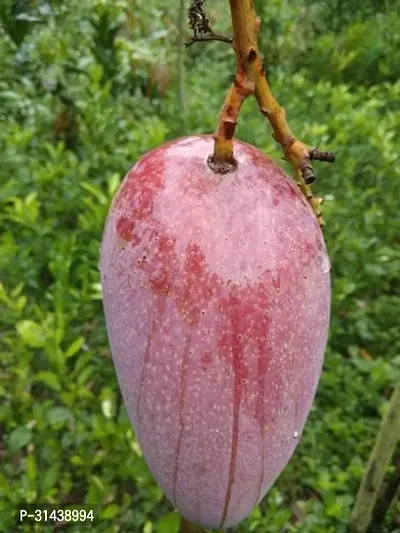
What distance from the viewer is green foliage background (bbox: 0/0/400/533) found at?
1.00m

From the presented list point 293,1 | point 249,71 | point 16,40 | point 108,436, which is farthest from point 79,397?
point 293,1

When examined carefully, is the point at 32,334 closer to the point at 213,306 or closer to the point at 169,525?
the point at 169,525

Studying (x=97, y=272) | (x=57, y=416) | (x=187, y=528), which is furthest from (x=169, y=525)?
(x=97, y=272)

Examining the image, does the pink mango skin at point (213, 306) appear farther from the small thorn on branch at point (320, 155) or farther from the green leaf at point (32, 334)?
the green leaf at point (32, 334)

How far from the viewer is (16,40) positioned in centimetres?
121

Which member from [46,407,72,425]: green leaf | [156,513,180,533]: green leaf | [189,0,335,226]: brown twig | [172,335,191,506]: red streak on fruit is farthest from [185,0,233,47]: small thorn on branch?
[46,407,72,425]: green leaf

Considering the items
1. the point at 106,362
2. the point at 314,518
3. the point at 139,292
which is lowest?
the point at 314,518

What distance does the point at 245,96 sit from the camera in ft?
1.21

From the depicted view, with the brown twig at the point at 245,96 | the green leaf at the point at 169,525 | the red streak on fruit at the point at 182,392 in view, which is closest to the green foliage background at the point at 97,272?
the green leaf at the point at 169,525

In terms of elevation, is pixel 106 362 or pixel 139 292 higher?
pixel 139 292

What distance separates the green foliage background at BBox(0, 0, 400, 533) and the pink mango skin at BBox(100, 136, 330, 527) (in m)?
0.35

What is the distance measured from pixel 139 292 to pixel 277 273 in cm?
8

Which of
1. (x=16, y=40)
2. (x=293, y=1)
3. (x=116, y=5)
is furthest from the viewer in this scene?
(x=293, y=1)

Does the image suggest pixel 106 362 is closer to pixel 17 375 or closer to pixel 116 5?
pixel 17 375
